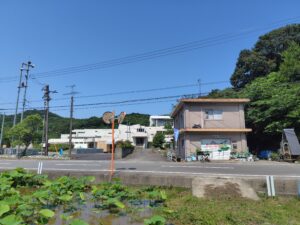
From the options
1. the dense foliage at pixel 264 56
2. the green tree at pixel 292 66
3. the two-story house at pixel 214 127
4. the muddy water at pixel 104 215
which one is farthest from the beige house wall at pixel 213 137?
the dense foliage at pixel 264 56

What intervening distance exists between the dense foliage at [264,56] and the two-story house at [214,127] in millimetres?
15226

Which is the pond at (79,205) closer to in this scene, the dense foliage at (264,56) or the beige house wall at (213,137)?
the beige house wall at (213,137)

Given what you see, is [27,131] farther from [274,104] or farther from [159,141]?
[274,104]

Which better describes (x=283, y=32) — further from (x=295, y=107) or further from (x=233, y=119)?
(x=233, y=119)

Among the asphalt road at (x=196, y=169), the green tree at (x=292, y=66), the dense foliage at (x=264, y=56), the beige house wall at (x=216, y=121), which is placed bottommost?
the asphalt road at (x=196, y=169)

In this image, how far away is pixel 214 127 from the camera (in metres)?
21.7

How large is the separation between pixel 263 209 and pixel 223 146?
55.5ft

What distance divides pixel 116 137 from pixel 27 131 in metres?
27.7

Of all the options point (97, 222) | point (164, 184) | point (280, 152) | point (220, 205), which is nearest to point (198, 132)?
point (280, 152)

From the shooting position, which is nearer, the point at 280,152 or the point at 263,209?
the point at 263,209

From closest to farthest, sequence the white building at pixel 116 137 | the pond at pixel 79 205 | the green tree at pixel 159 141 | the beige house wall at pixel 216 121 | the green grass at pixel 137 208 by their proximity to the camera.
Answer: the pond at pixel 79 205, the green grass at pixel 137 208, the beige house wall at pixel 216 121, the green tree at pixel 159 141, the white building at pixel 116 137

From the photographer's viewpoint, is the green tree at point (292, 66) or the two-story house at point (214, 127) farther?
the green tree at point (292, 66)

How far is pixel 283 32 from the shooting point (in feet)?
118

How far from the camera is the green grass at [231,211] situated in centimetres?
408
